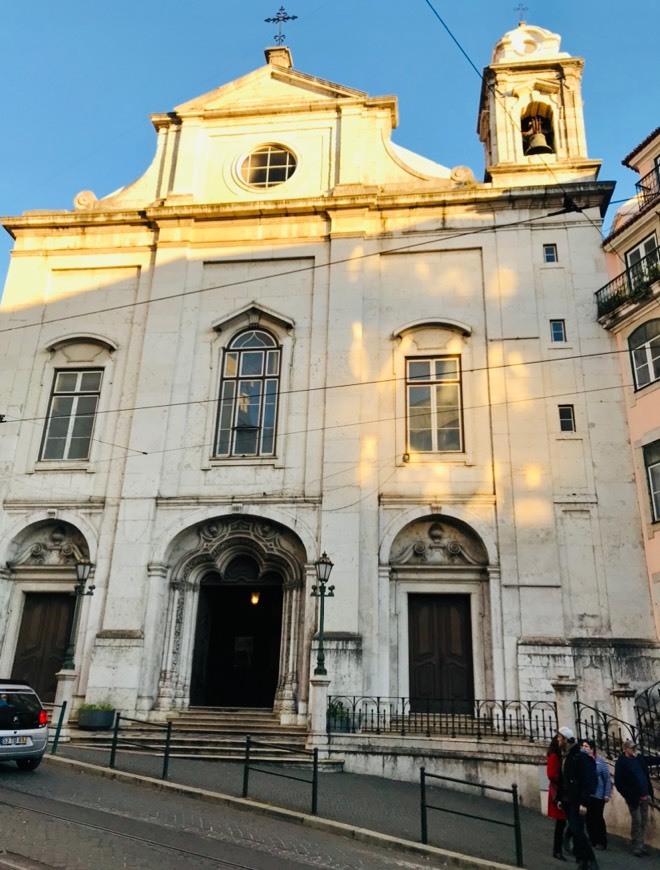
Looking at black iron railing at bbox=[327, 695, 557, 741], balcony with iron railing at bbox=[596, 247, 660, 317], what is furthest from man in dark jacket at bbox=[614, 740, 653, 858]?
balcony with iron railing at bbox=[596, 247, 660, 317]

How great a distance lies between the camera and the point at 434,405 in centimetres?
1986

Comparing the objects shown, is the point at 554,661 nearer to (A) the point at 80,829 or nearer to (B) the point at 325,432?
(B) the point at 325,432

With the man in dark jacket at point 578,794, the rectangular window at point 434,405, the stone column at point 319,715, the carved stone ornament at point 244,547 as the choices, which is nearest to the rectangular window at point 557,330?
the rectangular window at point 434,405

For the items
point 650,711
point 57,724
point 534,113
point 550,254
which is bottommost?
point 57,724

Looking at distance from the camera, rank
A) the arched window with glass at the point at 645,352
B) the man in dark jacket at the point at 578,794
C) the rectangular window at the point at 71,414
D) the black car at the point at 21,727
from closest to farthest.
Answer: the man in dark jacket at the point at 578,794 → the black car at the point at 21,727 → the arched window with glass at the point at 645,352 → the rectangular window at the point at 71,414

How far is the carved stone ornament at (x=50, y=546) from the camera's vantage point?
778 inches

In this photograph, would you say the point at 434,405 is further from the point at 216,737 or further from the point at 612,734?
the point at 216,737

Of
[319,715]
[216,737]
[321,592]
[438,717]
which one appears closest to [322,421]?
[321,592]

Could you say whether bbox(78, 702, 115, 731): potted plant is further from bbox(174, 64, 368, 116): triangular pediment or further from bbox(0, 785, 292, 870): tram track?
bbox(174, 64, 368, 116): triangular pediment

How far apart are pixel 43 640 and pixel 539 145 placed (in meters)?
21.3

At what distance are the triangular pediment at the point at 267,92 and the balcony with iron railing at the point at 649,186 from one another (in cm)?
1005

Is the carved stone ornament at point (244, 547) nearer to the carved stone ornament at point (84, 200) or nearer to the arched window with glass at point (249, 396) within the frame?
the arched window with glass at point (249, 396)

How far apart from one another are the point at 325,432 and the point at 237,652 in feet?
22.0

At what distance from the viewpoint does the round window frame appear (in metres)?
23.2
